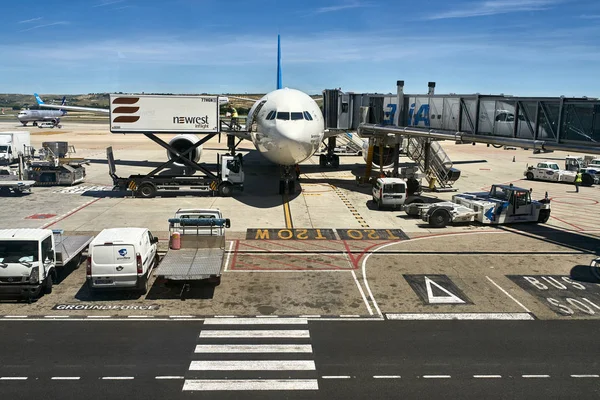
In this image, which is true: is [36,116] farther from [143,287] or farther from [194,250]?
[143,287]

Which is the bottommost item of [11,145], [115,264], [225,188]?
[115,264]

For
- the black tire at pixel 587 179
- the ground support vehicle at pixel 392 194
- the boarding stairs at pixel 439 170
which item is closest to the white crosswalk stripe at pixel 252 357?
the ground support vehicle at pixel 392 194

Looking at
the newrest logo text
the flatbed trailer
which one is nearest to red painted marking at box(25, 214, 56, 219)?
the newrest logo text

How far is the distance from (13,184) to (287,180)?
62.5 ft

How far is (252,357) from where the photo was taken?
13.5m

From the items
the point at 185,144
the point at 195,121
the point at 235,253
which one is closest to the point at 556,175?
the point at 195,121

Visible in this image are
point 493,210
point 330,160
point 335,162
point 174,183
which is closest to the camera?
point 493,210

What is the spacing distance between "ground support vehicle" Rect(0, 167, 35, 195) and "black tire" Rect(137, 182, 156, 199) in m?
7.91

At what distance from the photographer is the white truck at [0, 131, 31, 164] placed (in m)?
46.3

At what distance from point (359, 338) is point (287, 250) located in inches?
367

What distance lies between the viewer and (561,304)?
57.7ft

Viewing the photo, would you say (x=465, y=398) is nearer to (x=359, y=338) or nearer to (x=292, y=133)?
(x=359, y=338)

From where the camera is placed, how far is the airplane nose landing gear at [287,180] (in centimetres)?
3500

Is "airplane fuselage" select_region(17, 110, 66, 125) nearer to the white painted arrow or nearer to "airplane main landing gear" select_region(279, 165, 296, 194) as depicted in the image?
"airplane main landing gear" select_region(279, 165, 296, 194)
